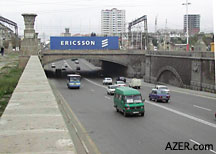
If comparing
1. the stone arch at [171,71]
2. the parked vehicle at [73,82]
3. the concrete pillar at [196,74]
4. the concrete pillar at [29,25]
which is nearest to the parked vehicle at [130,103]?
the concrete pillar at [196,74]

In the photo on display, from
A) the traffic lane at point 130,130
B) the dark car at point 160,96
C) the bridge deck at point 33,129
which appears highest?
the bridge deck at point 33,129

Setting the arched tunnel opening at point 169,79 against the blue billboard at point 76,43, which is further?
the blue billboard at point 76,43

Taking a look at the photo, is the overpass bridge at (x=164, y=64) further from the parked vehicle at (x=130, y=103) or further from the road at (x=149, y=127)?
the parked vehicle at (x=130, y=103)

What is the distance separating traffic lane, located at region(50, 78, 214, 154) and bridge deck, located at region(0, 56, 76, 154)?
407 centimetres

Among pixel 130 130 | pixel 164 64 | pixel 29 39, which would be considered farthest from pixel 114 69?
pixel 130 130

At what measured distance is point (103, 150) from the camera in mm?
16594

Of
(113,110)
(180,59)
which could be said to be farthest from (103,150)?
(180,59)

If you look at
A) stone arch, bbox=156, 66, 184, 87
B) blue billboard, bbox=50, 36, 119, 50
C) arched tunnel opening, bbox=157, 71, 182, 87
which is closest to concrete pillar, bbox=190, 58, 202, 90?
stone arch, bbox=156, 66, 184, 87

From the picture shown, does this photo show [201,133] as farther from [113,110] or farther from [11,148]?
[11,148]

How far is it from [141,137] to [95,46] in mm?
64578

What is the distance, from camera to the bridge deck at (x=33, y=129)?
8.38 meters

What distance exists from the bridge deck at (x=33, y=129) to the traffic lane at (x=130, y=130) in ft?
13.4

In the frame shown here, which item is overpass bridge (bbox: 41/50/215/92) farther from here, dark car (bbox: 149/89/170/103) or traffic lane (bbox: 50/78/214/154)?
traffic lane (bbox: 50/78/214/154)

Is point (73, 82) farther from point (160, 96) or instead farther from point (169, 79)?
point (160, 96)
